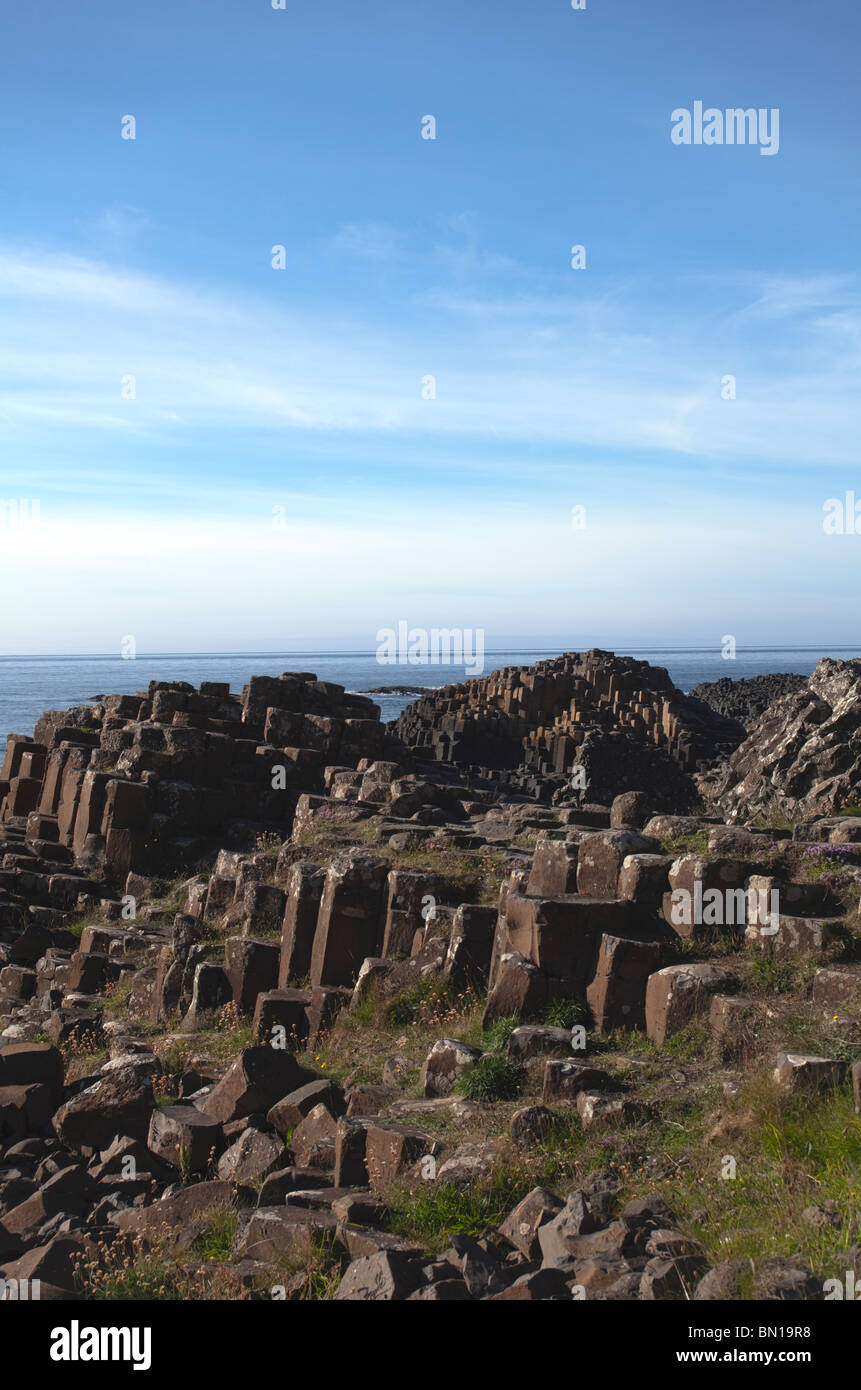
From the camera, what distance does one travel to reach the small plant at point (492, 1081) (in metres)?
11.2

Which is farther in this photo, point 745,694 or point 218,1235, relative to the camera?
point 745,694

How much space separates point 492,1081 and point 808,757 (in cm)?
1225

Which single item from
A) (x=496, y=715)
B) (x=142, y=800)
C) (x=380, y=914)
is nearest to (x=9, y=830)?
(x=142, y=800)

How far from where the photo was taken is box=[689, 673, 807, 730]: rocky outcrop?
85556mm

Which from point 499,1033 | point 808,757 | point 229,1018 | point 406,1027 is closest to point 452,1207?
point 499,1033

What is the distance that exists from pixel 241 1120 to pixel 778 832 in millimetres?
7622

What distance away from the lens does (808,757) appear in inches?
831

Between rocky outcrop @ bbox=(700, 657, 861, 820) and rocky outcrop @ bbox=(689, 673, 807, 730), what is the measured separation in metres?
56.2

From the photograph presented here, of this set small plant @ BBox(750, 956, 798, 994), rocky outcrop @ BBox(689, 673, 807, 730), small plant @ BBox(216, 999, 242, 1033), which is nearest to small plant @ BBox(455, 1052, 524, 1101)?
small plant @ BBox(750, 956, 798, 994)

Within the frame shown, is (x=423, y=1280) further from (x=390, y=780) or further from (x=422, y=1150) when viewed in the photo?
(x=390, y=780)

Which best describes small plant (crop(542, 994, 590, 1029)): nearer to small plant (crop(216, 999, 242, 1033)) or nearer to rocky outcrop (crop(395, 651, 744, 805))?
small plant (crop(216, 999, 242, 1033))

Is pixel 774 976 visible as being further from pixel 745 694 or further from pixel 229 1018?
pixel 745 694

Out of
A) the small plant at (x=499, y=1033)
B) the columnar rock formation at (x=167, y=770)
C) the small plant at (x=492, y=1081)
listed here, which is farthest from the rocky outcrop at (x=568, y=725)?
the small plant at (x=492, y=1081)
